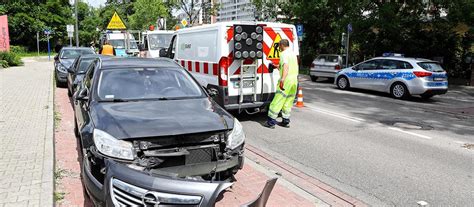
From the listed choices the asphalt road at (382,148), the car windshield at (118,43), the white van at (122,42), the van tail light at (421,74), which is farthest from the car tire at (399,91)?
the car windshield at (118,43)

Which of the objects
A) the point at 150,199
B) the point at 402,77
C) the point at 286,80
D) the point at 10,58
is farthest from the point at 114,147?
the point at 10,58

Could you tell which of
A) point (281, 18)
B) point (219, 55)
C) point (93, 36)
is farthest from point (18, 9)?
point (219, 55)

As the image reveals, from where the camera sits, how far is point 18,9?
49.2 meters

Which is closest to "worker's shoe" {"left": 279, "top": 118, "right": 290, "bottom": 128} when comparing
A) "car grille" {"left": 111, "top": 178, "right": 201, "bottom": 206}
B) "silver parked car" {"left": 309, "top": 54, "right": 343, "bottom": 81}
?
"car grille" {"left": 111, "top": 178, "right": 201, "bottom": 206}

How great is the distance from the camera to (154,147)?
371cm

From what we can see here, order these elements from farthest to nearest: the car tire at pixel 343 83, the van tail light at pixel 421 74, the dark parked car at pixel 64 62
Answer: the car tire at pixel 343 83 → the dark parked car at pixel 64 62 → the van tail light at pixel 421 74

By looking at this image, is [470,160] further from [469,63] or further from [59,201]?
[469,63]

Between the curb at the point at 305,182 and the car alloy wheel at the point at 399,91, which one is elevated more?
the car alloy wheel at the point at 399,91

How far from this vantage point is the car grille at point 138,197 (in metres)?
3.12

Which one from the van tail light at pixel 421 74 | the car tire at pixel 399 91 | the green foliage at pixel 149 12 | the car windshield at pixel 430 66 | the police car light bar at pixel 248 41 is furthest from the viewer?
the green foliage at pixel 149 12

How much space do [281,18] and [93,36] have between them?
48578 mm

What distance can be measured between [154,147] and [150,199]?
0.68 metres

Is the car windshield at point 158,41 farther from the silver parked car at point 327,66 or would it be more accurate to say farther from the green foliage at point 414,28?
the green foliage at point 414,28

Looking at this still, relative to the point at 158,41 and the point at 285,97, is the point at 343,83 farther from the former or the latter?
the point at 285,97
